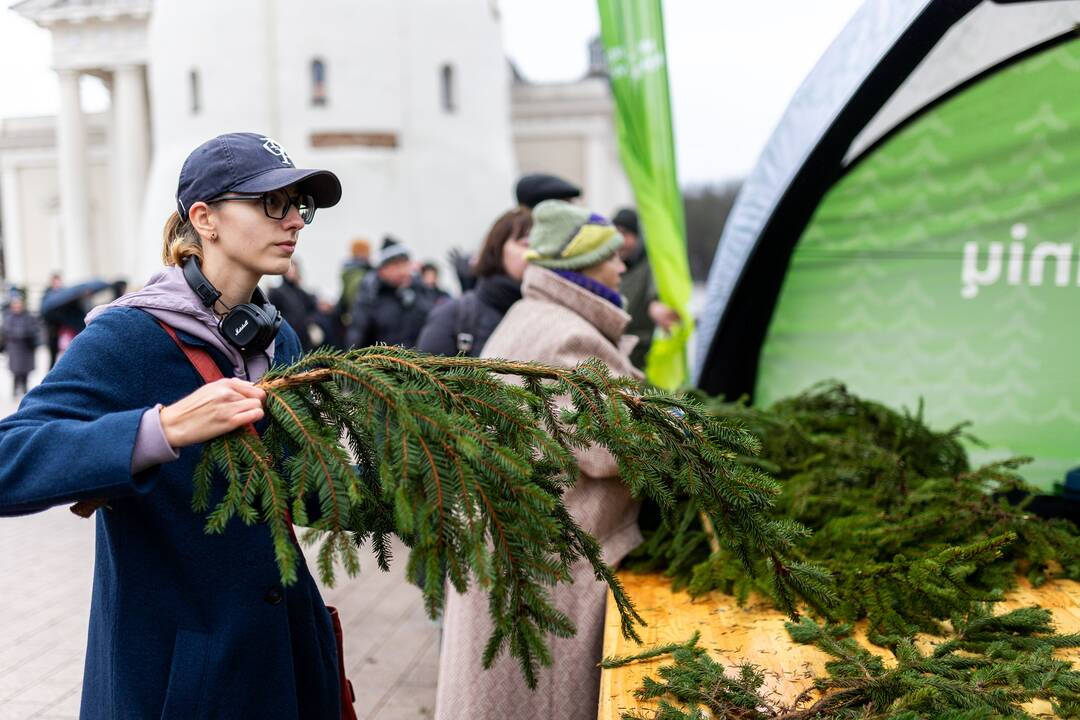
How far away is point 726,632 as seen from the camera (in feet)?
8.71

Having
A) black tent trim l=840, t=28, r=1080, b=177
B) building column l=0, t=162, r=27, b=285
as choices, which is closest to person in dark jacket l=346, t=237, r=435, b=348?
black tent trim l=840, t=28, r=1080, b=177

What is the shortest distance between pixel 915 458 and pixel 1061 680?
1.82 metres

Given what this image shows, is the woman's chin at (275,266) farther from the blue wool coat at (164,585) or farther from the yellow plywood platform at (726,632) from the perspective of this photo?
the yellow plywood platform at (726,632)

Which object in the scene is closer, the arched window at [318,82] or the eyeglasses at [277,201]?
the eyeglasses at [277,201]

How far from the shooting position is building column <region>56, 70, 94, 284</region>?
36719 mm

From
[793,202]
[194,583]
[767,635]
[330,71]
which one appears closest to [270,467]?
[194,583]

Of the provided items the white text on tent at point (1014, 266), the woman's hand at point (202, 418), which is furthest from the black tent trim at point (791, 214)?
the woman's hand at point (202, 418)

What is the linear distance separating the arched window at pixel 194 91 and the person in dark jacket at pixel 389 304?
75.1 ft

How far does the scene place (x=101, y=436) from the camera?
164cm

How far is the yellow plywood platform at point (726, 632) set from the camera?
232 cm

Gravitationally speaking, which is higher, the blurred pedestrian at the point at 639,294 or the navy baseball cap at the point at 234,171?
the navy baseball cap at the point at 234,171

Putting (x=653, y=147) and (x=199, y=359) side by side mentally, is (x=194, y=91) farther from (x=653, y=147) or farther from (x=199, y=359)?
(x=199, y=359)

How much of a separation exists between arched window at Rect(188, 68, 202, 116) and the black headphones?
94.1ft

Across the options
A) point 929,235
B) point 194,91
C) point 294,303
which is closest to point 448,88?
point 194,91
